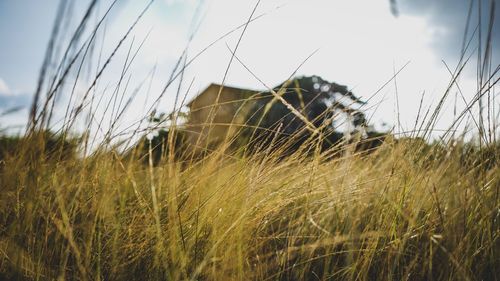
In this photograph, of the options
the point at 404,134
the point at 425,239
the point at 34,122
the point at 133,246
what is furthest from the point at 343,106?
the point at 34,122

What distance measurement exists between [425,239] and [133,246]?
33.5 inches

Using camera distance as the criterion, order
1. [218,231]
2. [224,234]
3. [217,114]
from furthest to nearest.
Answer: [217,114], [218,231], [224,234]

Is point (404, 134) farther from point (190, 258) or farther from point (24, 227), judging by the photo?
point (24, 227)

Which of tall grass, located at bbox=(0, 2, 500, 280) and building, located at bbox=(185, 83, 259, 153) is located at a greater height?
building, located at bbox=(185, 83, 259, 153)

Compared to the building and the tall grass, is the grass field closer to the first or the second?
the tall grass

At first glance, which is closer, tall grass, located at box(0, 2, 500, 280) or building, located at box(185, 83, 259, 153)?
tall grass, located at box(0, 2, 500, 280)

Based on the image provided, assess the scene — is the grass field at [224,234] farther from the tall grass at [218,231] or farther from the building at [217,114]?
the building at [217,114]

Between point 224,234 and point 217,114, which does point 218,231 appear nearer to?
point 224,234

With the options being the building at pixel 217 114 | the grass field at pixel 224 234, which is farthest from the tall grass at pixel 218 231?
the building at pixel 217 114

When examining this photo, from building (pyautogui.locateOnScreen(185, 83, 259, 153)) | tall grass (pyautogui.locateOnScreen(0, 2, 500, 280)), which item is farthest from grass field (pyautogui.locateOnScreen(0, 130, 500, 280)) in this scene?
building (pyautogui.locateOnScreen(185, 83, 259, 153))

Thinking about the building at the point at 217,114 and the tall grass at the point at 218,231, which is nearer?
the tall grass at the point at 218,231

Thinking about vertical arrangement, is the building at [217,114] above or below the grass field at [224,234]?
above

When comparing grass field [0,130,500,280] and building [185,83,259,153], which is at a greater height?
building [185,83,259,153]

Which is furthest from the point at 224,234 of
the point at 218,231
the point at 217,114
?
the point at 217,114
